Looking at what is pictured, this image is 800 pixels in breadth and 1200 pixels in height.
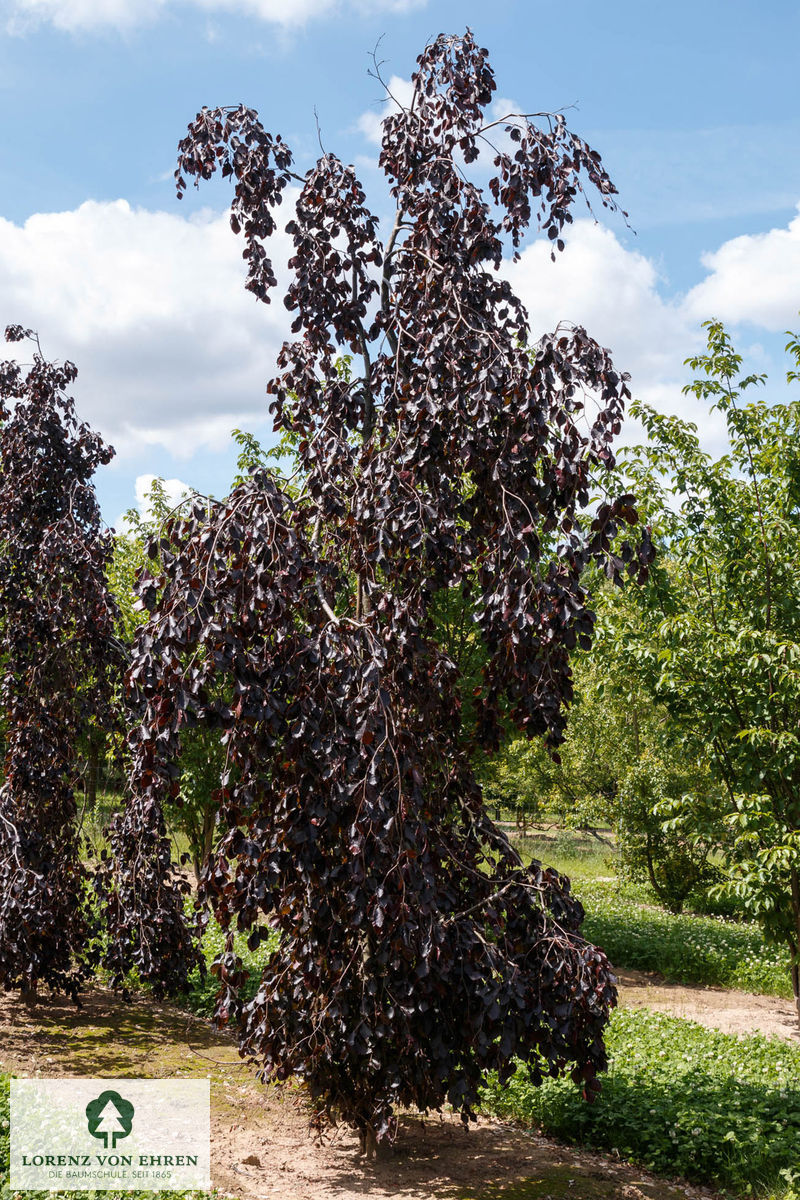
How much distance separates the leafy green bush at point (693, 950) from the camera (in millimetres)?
9156

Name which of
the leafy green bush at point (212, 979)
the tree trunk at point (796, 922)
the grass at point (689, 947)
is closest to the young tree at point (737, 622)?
the tree trunk at point (796, 922)

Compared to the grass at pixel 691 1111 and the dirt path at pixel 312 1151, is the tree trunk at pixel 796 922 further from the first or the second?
the dirt path at pixel 312 1151

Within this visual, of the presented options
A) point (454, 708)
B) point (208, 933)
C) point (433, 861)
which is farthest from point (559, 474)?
point (208, 933)

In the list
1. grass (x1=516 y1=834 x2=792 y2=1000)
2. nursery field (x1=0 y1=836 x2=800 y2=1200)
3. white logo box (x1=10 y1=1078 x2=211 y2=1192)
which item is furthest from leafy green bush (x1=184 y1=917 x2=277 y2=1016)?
grass (x1=516 y1=834 x2=792 y2=1000)

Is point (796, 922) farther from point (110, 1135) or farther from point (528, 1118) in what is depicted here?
point (110, 1135)

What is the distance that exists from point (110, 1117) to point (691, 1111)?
2.92 metres

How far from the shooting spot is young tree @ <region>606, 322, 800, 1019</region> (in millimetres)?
6922

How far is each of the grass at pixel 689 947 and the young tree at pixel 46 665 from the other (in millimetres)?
5826

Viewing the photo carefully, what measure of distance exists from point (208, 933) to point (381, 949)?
661cm

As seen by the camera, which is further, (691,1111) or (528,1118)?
(528,1118)

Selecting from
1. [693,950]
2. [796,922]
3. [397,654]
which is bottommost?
[693,950]

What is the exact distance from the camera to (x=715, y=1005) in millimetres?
8367

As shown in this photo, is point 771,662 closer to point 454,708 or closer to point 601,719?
point 454,708

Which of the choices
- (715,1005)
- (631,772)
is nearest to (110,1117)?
(715,1005)
